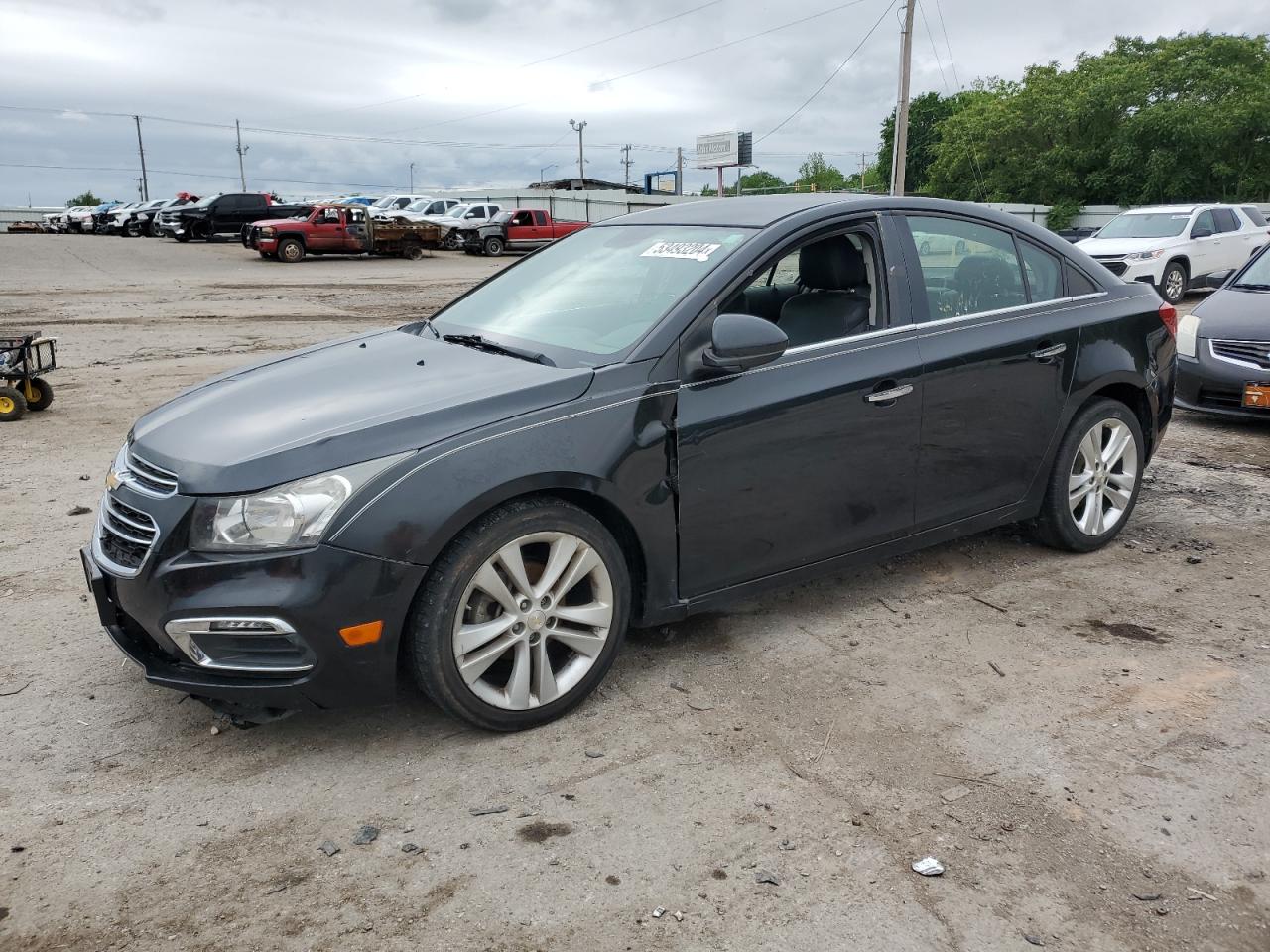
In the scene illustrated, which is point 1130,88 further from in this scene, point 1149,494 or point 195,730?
point 195,730

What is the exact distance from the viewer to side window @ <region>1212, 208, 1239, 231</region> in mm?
18281

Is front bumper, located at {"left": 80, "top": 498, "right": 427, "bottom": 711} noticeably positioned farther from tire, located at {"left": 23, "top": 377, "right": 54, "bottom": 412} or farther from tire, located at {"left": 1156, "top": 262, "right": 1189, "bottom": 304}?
tire, located at {"left": 1156, "top": 262, "right": 1189, "bottom": 304}

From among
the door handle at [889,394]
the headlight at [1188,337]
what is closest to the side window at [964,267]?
the door handle at [889,394]

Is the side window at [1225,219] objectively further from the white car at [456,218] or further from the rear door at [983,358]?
the white car at [456,218]

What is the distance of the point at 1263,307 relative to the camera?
800cm

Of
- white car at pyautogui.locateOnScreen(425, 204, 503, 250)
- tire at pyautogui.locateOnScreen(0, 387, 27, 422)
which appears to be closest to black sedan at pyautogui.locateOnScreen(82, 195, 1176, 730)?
tire at pyautogui.locateOnScreen(0, 387, 27, 422)

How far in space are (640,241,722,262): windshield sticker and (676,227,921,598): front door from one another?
0.22 metres

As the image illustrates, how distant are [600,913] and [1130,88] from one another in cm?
5803

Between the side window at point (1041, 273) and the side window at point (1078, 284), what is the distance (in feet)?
0.19

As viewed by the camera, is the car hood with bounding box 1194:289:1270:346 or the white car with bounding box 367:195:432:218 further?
the white car with bounding box 367:195:432:218

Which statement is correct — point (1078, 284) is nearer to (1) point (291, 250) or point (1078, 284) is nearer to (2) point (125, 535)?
(2) point (125, 535)

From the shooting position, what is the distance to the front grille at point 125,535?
10.7 feet

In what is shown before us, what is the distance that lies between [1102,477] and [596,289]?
2.66 metres

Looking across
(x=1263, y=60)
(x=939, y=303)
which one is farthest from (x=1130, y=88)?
(x=939, y=303)
